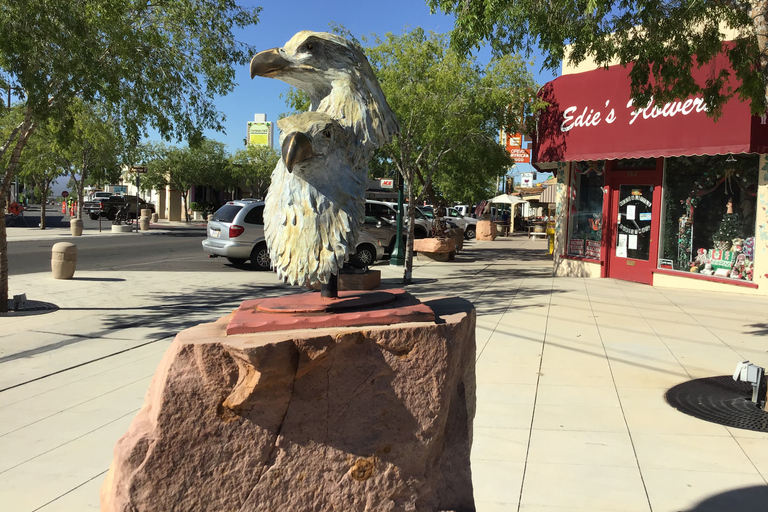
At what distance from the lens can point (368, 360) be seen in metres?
2.71

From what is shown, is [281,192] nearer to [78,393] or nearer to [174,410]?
[174,410]

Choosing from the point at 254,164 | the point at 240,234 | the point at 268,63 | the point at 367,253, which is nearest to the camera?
the point at 268,63

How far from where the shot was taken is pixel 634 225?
43.1ft

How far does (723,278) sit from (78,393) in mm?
11260

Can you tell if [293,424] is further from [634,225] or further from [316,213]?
[634,225]

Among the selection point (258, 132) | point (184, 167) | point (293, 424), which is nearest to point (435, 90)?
point (293, 424)

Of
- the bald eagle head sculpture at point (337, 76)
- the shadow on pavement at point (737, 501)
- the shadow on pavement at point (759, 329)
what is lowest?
the shadow on pavement at point (737, 501)

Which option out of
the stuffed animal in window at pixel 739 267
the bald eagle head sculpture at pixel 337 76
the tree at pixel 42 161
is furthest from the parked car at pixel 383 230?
the bald eagle head sculpture at pixel 337 76

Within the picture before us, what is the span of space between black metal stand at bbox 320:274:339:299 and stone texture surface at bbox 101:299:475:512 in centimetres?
40

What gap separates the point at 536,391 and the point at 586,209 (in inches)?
377

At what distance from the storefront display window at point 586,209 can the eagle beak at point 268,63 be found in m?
12.0

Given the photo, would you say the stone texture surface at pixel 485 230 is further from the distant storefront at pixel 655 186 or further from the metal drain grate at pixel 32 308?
the metal drain grate at pixel 32 308

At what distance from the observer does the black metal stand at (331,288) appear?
3.03m

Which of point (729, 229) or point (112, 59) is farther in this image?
point (729, 229)
